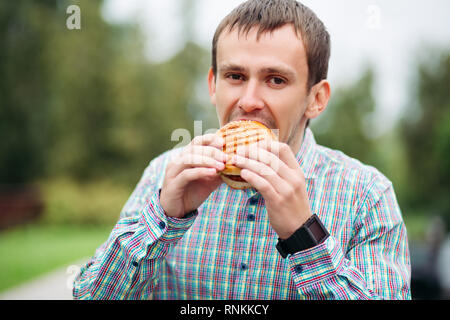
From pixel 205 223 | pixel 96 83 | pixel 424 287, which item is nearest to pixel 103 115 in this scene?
pixel 96 83

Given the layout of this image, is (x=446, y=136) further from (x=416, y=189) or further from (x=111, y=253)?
(x=111, y=253)

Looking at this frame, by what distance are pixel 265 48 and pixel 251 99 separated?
0.29 meters

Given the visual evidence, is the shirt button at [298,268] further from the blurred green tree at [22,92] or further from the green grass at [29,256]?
the blurred green tree at [22,92]

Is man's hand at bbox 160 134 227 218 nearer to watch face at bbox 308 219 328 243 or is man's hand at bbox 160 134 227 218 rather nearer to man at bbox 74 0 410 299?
man at bbox 74 0 410 299

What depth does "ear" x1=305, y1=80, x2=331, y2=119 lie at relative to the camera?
266cm

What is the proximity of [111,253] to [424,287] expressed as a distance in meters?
8.51

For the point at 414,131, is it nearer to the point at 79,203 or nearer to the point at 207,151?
the point at 79,203

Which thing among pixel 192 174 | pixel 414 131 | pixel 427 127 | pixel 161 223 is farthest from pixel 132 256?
pixel 414 131

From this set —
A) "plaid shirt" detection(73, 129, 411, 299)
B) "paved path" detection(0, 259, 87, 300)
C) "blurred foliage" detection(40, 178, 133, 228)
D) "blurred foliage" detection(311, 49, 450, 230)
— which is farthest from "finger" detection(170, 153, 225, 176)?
"blurred foliage" detection(311, 49, 450, 230)

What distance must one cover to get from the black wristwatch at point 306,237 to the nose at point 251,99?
27.3 inches

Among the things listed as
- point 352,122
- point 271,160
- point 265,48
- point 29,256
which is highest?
point 265,48

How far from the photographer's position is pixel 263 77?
7.69 feet

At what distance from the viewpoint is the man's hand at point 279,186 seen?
197 cm

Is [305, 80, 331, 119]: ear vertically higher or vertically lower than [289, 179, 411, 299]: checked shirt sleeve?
higher
